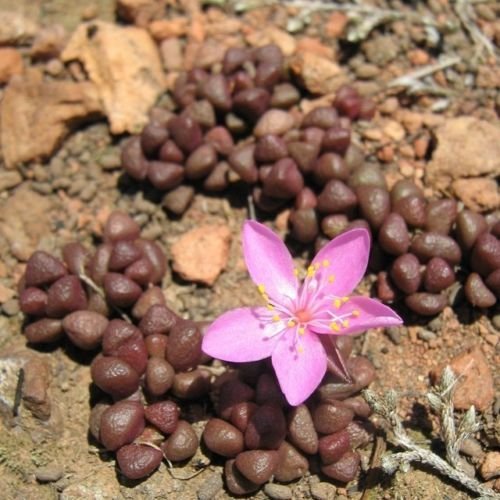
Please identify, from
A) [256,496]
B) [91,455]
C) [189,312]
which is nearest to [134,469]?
[91,455]

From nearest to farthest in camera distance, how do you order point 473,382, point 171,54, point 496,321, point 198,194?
point 473,382 → point 496,321 → point 198,194 → point 171,54

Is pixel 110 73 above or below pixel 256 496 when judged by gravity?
above

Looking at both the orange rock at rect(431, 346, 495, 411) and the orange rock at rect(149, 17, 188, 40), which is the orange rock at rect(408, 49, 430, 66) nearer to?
the orange rock at rect(149, 17, 188, 40)

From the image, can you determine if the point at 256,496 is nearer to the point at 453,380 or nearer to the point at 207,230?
the point at 453,380

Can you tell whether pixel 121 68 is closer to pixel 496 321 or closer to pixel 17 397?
pixel 17 397

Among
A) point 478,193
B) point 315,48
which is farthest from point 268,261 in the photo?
point 315,48

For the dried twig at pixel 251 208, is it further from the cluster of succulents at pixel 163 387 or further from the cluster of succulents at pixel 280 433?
the cluster of succulents at pixel 280 433

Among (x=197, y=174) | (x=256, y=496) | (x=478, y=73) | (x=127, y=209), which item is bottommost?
(x=256, y=496)
